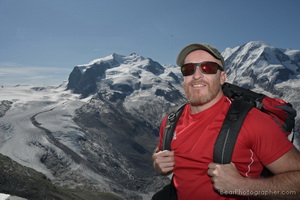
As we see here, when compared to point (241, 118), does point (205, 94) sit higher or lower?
higher

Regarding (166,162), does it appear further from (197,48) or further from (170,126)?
(197,48)

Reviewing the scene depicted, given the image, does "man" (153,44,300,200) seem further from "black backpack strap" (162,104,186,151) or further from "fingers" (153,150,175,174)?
"black backpack strap" (162,104,186,151)

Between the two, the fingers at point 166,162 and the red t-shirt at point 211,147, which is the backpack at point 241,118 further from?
the fingers at point 166,162

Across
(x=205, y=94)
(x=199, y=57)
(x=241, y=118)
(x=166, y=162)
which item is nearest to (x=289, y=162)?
(x=241, y=118)

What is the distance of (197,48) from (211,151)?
230 cm

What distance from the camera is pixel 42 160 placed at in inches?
6088

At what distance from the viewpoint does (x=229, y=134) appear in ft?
13.8

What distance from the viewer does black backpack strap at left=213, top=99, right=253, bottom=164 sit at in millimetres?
4156

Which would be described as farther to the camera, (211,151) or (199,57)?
(199,57)

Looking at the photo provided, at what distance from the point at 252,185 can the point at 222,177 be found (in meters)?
0.47

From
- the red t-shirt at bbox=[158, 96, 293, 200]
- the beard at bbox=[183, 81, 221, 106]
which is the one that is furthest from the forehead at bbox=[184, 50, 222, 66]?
the red t-shirt at bbox=[158, 96, 293, 200]

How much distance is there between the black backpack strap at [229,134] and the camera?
4.16 m

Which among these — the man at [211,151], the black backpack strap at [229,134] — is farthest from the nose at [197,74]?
the black backpack strap at [229,134]

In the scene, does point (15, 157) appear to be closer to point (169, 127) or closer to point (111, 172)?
point (111, 172)
